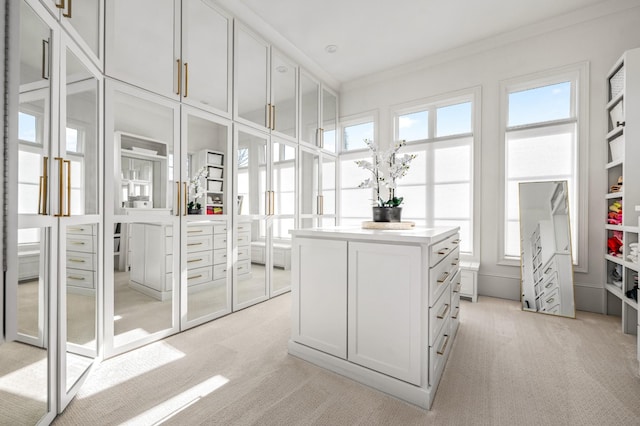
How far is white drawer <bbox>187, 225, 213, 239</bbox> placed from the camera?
2568mm

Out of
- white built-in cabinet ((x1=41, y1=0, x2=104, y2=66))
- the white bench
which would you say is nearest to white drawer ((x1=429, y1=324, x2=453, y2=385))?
the white bench

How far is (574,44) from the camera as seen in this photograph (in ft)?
10.3

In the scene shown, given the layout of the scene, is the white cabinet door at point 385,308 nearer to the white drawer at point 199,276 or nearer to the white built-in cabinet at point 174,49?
the white drawer at point 199,276

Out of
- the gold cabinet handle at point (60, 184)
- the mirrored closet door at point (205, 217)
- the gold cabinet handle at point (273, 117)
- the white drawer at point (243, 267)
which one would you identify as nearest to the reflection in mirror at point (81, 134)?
the gold cabinet handle at point (60, 184)

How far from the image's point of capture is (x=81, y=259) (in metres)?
1.75

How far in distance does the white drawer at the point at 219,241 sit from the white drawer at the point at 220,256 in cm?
4

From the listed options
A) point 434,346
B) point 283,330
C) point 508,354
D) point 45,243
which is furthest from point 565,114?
point 45,243

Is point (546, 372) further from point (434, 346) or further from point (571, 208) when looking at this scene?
point (571, 208)

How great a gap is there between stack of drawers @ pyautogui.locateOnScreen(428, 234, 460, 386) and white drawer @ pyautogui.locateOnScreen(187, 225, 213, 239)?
6.64 ft

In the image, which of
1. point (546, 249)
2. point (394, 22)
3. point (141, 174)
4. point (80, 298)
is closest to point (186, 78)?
point (141, 174)

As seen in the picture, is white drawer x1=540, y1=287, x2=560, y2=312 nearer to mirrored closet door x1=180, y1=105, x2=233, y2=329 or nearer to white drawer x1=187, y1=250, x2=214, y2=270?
mirrored closet door x1=180, y1=105, x2=233, y2=329

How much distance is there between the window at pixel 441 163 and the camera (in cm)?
383

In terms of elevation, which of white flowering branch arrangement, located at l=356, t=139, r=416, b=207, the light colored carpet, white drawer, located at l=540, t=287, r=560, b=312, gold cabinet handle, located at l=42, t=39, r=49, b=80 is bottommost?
the light colored carpet

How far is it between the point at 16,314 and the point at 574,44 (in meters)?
5.01
